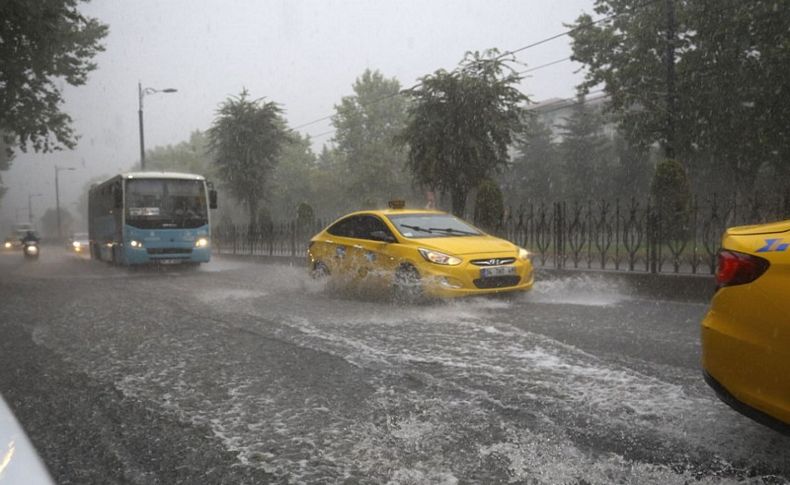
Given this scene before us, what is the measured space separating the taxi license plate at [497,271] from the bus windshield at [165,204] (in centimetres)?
1177

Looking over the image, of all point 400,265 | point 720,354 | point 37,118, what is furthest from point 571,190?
point 720,354

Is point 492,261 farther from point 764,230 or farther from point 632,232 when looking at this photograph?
point 764,230

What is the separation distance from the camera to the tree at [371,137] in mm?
55156

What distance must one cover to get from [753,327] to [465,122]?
1692 cm

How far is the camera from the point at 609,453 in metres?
3.24

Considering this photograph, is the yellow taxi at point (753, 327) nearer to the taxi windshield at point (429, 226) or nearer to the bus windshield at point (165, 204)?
the taxi windshield at point (429, 226)

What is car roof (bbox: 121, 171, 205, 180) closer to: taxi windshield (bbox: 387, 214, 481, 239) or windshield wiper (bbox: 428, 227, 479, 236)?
taxi windshield (bbox: 387, 214, 481, 239)

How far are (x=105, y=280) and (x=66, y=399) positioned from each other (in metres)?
11.4

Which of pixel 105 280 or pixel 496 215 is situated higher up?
pixel 496 215

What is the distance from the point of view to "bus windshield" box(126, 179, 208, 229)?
690 inches

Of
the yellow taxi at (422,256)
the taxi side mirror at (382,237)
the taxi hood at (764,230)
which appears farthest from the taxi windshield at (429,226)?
the taxi hood at (764,230)

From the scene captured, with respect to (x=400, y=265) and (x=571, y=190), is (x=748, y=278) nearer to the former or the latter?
(x=400, y=265)

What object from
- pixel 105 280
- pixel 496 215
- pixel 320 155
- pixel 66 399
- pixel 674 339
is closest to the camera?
pixel 66 399

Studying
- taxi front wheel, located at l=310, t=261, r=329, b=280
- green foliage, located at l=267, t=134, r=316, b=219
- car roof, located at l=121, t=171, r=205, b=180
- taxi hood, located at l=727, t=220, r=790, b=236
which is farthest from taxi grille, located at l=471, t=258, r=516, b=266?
green foliage, located at l=267, t=134, r=316, b=219
